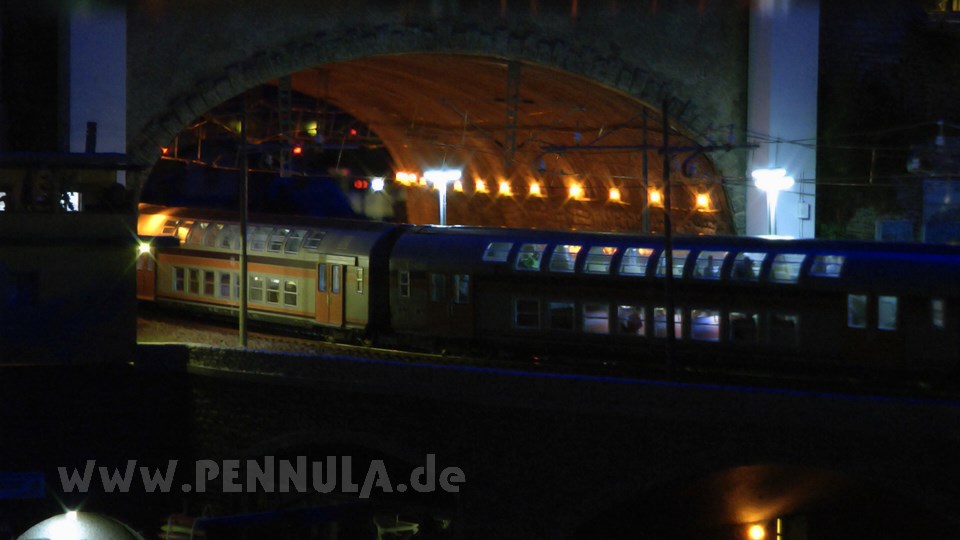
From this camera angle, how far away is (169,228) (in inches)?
1147

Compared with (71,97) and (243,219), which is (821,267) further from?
(71,97)

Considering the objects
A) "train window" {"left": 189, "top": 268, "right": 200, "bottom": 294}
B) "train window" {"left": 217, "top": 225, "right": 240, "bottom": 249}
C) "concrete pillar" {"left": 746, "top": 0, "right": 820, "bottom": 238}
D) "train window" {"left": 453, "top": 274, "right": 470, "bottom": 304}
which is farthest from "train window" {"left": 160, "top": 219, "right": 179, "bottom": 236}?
"concrete pillar" {"left": 746, "top": 0, "right": 820, "bottom": 238}

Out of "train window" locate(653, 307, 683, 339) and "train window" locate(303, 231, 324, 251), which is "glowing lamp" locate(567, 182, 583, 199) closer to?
"train window" locate(303, 231, 324, 251)

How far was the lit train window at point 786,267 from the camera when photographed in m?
18.6

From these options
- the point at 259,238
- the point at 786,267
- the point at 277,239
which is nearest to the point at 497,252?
the point at 786,267

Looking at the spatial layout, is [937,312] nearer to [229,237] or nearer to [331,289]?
[331,289]

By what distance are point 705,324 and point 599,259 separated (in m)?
2.11

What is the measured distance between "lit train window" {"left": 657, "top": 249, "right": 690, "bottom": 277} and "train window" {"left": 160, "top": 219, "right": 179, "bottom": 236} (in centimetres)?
1292

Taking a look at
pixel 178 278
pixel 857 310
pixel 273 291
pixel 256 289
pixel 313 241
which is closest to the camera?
pixel 857 310

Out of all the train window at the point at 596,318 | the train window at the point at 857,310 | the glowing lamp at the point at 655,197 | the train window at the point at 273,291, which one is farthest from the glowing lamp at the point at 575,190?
the train window at the point at 857,310

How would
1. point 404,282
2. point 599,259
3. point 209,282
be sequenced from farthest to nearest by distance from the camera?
1. point 209,282
2. point 404,282
3. point 599,259

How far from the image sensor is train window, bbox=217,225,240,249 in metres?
26.5

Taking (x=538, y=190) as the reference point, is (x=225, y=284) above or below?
below

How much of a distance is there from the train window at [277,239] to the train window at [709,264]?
9372 millimetres
